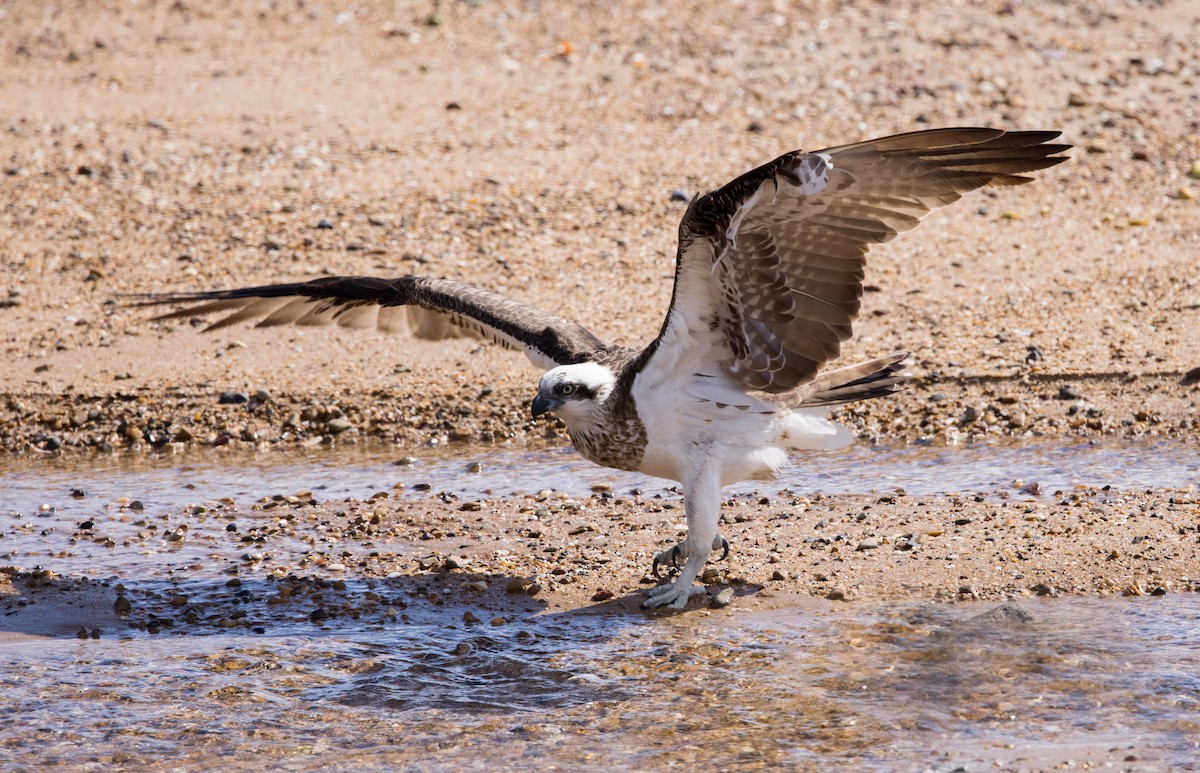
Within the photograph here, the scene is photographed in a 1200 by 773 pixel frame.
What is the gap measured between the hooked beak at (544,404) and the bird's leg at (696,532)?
67 centimetres

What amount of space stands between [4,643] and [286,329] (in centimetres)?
369

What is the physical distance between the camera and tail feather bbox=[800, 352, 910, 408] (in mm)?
6438

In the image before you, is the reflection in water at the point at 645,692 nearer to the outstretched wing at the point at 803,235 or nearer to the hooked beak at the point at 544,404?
the hooked beak at the point at 544,404

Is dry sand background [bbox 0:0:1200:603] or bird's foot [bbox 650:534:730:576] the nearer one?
bird's foot [bbox 650:534:730:576]

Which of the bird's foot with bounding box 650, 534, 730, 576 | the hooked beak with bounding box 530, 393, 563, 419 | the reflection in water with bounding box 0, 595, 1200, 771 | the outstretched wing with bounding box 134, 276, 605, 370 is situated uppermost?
the outstretched wing with bounding box 134, 276, 605, 370

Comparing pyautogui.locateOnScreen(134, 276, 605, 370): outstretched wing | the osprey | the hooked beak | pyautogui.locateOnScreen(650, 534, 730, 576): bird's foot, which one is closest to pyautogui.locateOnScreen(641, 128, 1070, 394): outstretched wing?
the osprey

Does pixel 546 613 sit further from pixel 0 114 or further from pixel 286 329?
pixel 0 114

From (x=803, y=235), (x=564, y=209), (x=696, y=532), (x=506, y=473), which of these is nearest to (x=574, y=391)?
(x=696, y=532)

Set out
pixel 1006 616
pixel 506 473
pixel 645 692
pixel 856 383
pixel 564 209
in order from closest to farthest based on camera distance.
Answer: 1. pixel 645 692
2. pixel 1006 616
3. pixel 856 383
4. pixel 506 473
5. pixel 564 209

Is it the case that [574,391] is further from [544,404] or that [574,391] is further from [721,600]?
[721,600]

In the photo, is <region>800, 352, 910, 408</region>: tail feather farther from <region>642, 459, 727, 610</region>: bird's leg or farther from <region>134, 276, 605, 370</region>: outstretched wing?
<region>134, 276, 605, 370</region>: outstretched wing

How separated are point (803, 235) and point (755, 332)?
47cm

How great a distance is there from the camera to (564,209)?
10.8 m

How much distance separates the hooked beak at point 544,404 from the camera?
6.08m
